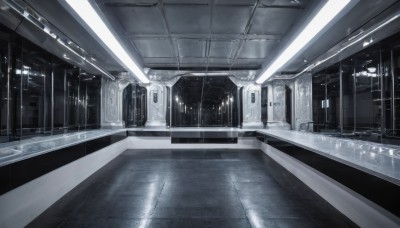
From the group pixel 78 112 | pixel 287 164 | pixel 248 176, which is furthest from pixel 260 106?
pixel 78 112

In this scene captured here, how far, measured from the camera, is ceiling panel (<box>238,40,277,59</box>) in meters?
4.46

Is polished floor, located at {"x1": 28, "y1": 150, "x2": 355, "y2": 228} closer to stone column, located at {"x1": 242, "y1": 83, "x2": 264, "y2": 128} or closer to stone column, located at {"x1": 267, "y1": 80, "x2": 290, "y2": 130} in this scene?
stone column, located at {"x1": 242, "y1": 83, "x2": 264, "y2": 128}

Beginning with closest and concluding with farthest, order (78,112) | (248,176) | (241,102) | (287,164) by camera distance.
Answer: (248,176) → (287,164) → (78,112) → (241,102)

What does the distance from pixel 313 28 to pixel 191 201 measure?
8.34 ft

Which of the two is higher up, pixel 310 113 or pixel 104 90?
pixel 104 90

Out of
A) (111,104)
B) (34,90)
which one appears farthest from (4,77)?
(111,104)

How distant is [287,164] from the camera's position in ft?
13.0

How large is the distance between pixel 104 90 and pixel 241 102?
439 centimetres

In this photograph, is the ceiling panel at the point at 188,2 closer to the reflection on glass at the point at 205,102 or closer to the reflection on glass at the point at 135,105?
the reflection on glass at the point at 205,102

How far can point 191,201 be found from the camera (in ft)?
7.91

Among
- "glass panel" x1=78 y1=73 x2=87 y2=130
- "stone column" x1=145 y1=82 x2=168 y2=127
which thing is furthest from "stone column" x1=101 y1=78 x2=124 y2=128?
"stone column" x1=145 y1=82 x2=168 y2=127

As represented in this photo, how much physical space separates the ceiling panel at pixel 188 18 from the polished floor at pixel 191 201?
8.35ft

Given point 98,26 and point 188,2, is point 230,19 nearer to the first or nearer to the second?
point 188,2

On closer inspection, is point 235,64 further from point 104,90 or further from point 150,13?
point 104,90
